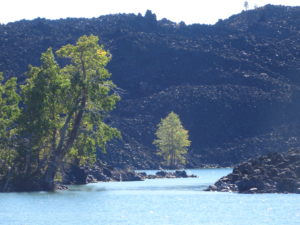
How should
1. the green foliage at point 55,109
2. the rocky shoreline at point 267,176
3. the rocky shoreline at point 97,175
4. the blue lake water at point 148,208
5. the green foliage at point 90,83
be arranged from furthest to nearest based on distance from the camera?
the rocky shoreline at point 97,175
the green foliage at point 90,83
the green foliage at point 55,109
the rocky shoreline at point 267,176
the blue lake water at point 148,208

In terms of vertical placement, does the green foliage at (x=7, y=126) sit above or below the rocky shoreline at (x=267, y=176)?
above

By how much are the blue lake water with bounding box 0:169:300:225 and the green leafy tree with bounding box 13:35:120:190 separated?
5.98 metres

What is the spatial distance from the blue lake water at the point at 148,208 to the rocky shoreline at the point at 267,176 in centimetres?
226

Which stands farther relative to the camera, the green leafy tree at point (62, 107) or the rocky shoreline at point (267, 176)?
the green leafy tree at point (62, 107)

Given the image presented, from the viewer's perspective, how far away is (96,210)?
57656mm

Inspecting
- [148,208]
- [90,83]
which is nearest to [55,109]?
[90,83]

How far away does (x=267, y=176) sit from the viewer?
71.6 meters

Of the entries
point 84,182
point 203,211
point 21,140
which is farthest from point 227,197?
point 84,182

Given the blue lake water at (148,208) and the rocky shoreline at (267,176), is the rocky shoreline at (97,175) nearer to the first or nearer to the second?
the blue lake water at (148,208)

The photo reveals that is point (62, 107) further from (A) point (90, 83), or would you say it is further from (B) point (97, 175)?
(B) point (97, 175)

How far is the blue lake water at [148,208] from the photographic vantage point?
4994cm

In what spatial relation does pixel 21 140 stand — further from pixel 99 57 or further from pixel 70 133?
pixel 99 57

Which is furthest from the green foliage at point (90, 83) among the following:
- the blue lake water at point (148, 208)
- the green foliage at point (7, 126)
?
the blue lake water at point (148, 208)

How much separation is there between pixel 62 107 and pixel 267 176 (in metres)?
22.9
